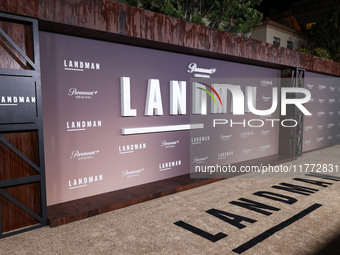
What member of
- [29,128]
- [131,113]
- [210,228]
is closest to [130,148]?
[131,113]

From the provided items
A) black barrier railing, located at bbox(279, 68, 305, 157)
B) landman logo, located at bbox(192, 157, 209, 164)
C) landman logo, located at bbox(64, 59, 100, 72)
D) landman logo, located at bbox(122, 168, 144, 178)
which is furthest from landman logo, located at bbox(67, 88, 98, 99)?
black barrier railing, located at bbox(279, 68, 305, 157)

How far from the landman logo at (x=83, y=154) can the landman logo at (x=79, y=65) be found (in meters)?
1.08

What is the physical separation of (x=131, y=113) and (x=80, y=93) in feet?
2.60

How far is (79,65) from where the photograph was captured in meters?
3.33

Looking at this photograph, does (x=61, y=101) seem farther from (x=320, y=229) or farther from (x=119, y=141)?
(x=320, y=229)

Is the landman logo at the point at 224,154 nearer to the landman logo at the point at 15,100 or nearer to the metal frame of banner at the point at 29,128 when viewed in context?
the metal frame of banner at the point at 29,128

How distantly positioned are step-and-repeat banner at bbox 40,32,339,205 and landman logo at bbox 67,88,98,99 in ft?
0.04

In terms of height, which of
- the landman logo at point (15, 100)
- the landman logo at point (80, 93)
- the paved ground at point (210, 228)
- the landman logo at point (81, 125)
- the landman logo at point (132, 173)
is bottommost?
the paved ground at point (210, 228)

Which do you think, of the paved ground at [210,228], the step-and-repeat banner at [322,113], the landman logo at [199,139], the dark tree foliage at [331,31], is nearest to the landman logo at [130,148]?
the paved ground at [210,228]

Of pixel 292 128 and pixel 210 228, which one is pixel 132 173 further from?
pixel 292 128

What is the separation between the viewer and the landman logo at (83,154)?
338cm

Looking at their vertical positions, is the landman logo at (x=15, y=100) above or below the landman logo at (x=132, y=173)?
above

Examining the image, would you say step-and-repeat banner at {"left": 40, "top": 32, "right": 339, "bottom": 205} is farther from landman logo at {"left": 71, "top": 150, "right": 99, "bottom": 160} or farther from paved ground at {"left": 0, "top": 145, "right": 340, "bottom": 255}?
paved ground at {"left": 0, "top": 145, "right": 340, "bottom": 255}

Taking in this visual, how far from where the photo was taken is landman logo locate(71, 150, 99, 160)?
11.1 ft
